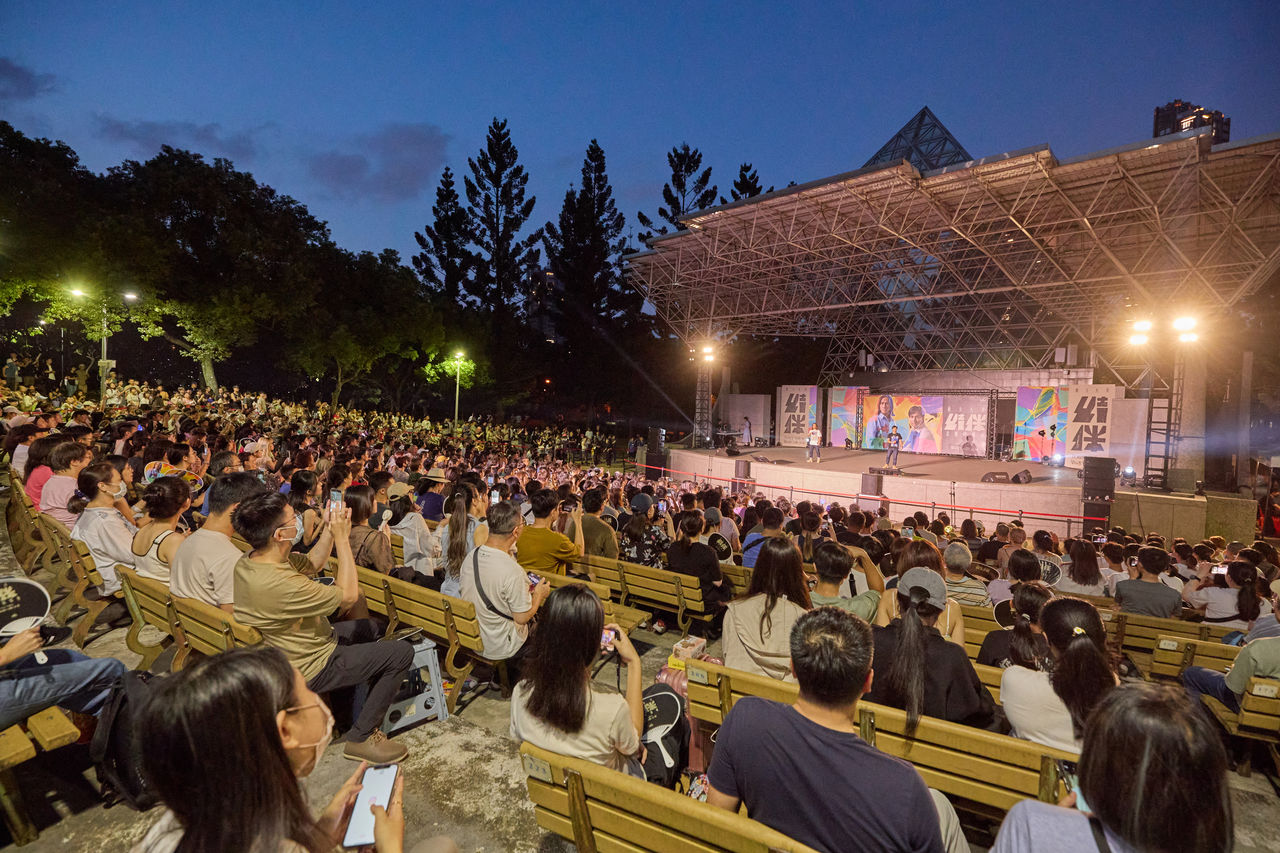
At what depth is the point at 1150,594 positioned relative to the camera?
5.18 metres

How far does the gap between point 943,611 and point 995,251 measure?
1791cm

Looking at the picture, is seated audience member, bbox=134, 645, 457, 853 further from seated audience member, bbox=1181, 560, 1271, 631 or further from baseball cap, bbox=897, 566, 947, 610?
seated audience member, bbox=1181, 560, 1271, 631

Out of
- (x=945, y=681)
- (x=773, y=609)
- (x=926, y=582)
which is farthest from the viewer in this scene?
(x=926, y=582)

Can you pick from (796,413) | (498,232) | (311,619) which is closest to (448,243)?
(498,232)

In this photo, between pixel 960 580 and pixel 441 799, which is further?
pixel 960 580

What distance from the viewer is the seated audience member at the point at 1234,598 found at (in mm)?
4820

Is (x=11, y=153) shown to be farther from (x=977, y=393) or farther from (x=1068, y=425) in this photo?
(x=1068, y=425)

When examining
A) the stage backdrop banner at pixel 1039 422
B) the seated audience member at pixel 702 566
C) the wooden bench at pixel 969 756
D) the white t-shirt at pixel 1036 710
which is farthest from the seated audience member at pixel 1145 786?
the stage backdrop banner at pixel 1039 422

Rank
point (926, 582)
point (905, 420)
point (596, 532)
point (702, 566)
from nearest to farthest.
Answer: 1. point (926, 582)
2. point (702, 566)
3. point (596, 532)
4. point (905, 420)

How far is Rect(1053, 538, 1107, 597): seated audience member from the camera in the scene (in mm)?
5723

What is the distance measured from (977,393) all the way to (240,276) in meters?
27.4

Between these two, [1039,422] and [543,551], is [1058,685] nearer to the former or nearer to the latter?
[543,551]

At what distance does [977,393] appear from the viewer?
914 inches

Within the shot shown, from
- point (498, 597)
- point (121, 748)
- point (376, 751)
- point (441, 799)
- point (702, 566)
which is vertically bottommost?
point (441, 799)
